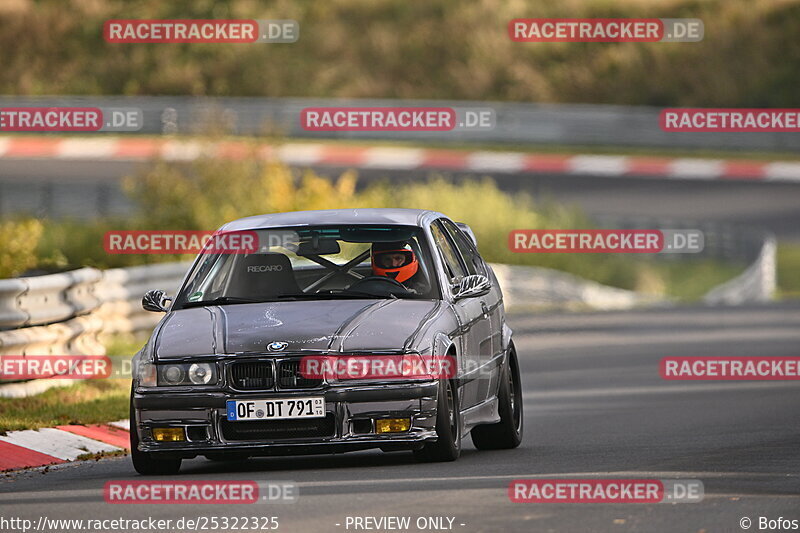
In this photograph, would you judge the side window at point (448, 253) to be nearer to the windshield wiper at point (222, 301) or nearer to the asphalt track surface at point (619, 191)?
the windshield wiper at point (222, 301)

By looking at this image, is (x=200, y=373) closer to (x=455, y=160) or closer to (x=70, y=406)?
(x=70, y=406)

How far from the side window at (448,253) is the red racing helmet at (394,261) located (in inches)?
11.8

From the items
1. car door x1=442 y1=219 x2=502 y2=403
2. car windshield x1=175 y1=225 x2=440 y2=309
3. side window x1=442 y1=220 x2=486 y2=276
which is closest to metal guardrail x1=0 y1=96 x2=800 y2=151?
side window x1=442 y1=220 x2=486 y2=276

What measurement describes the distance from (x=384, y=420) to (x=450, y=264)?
196 centimetres

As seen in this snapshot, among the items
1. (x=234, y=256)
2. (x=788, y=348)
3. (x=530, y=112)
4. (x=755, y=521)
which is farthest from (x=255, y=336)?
(x=530, y=112)

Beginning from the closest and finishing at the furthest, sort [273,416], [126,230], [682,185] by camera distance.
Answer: [273,416], [126,230], [682,185]

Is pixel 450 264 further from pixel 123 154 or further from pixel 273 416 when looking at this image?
pixel 123 154

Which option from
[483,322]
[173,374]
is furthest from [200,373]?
[483,322]

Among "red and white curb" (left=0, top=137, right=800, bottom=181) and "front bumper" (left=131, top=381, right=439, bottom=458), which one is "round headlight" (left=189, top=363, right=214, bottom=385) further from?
"red and white curb" (left=0, top=137, right=800, bottom=181)

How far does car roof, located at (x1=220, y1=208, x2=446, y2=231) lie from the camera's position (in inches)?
468

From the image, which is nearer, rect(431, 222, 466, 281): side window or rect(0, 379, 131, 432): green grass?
rect(431, 222, 466, 281): side window

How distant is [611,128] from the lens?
46.0m

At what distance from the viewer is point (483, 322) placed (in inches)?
475

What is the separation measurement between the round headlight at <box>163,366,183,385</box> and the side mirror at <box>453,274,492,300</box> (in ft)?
6.19
